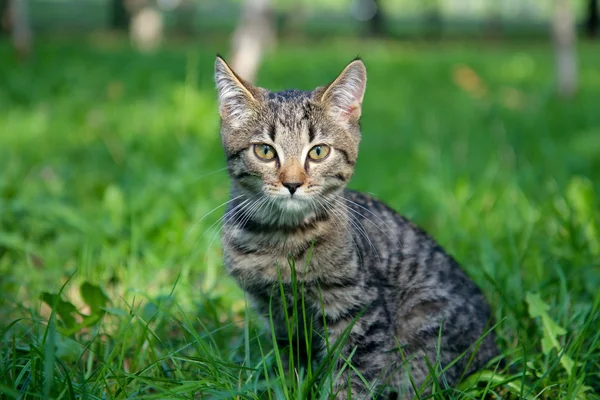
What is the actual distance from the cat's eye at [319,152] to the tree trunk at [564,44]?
8300 millimetres

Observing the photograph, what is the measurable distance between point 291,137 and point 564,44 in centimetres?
882

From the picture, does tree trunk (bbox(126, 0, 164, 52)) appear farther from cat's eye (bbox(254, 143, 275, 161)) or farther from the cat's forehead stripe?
cat's eye (bbox(254, 143, 275, 161))

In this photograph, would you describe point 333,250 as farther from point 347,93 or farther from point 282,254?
point 347,93

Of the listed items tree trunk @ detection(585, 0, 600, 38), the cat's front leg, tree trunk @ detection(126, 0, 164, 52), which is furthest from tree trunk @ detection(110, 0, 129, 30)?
the cat's front leg

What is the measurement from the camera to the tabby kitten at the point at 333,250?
2.75 meters

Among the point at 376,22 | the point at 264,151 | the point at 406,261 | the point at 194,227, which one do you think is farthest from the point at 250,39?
the point at 376,22

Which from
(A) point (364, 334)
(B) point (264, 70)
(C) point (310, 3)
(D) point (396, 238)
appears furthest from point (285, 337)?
(C) point (310, 3)

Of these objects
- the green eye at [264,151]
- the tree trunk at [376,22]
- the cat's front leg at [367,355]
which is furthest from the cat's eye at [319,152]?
the tree trunk at [376,22]

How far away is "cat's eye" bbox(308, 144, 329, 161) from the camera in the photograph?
2.90 meters

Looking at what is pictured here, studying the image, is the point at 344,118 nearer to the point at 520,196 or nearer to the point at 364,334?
the point at 364,334

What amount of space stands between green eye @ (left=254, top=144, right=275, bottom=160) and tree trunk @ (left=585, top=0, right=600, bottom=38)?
110 ft

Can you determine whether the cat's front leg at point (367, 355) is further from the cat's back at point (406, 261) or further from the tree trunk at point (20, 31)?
the tree trunk at point (20, 31)

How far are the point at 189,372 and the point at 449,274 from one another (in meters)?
1.37

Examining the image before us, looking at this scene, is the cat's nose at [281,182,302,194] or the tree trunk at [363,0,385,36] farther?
the tree trunk at [363,0,385,36]
